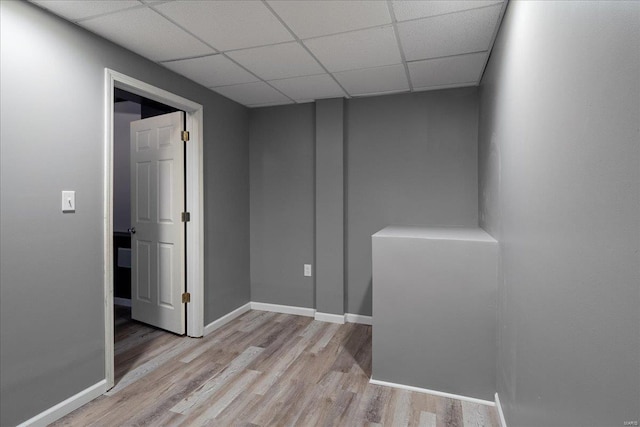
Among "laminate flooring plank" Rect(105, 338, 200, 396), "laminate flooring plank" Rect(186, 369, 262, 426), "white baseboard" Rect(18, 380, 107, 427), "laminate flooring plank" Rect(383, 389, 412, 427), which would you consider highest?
"white baseboard" Rect(18, 380, 107, 427)

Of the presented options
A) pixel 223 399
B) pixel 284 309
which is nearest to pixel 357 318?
pixel 284 309

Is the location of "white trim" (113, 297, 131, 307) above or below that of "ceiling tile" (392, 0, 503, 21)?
below

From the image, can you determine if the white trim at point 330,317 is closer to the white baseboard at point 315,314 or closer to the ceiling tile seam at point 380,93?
the white baseboard at point 315,314

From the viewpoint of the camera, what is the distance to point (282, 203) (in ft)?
11.3

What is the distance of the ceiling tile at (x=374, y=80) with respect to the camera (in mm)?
2475

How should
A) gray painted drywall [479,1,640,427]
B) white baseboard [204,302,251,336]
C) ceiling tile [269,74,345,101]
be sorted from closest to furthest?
gray painted drywall [479,1,640,427], ceiling tile [269,74,345,101], white baseboard [204,302,251,336]

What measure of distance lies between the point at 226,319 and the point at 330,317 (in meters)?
0.98

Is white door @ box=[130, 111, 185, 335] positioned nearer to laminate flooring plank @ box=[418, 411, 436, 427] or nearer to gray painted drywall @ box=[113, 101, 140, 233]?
gray painted drywall @ box=[113, 101, 140, 233]

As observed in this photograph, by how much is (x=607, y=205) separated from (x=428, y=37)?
166cm

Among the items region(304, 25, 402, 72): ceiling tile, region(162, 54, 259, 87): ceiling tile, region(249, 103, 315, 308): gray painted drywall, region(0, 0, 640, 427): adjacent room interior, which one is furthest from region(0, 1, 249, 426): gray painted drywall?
region(249, 103, 315, 308): gray painted drywall

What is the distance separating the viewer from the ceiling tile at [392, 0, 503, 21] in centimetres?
162

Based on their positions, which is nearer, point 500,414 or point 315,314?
point 500,414

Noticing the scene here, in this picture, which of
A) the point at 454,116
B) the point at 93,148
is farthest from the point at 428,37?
the point at 93,148

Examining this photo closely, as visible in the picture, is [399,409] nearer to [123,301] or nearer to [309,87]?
[309,87]
